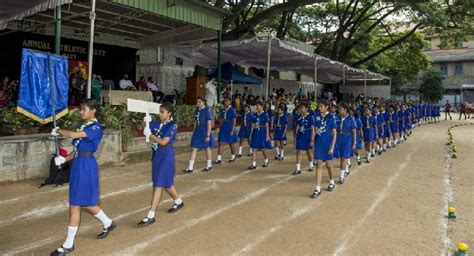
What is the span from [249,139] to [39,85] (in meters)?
5.61

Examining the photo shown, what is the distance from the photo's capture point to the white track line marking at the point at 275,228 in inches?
189

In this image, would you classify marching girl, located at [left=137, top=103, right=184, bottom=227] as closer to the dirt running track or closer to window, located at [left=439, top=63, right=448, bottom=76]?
the dirt running track

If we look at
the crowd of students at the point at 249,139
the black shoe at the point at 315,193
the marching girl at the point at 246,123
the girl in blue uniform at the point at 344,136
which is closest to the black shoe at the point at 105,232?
the crowd of students at the point at 249,139

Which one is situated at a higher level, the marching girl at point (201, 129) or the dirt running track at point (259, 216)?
the marching girl at point (201, 129)

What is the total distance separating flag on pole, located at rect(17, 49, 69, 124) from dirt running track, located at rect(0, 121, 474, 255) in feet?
4.77

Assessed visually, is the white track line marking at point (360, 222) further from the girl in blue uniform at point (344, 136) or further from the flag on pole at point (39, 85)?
the flag on pole at point (39, 85)

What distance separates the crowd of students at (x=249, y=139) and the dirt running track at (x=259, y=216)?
397 mm

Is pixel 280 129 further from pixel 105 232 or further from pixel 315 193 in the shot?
pixel 105 232

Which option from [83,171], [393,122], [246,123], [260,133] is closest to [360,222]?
[83,171]

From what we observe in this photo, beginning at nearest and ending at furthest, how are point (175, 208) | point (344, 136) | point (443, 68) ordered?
point (175, 208) < point (344, 136) < point (443, 68)

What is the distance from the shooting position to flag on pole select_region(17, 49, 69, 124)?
717cm

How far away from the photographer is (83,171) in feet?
15.5

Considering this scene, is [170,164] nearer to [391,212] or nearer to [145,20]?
[391,212]

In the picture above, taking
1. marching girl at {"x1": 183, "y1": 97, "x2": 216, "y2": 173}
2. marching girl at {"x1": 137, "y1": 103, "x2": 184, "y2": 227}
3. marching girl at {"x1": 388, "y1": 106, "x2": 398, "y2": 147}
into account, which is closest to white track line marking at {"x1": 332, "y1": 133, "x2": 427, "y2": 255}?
marching girl at {"x1": 137, "y1": 103, "x2": 184, "y2": 227}
